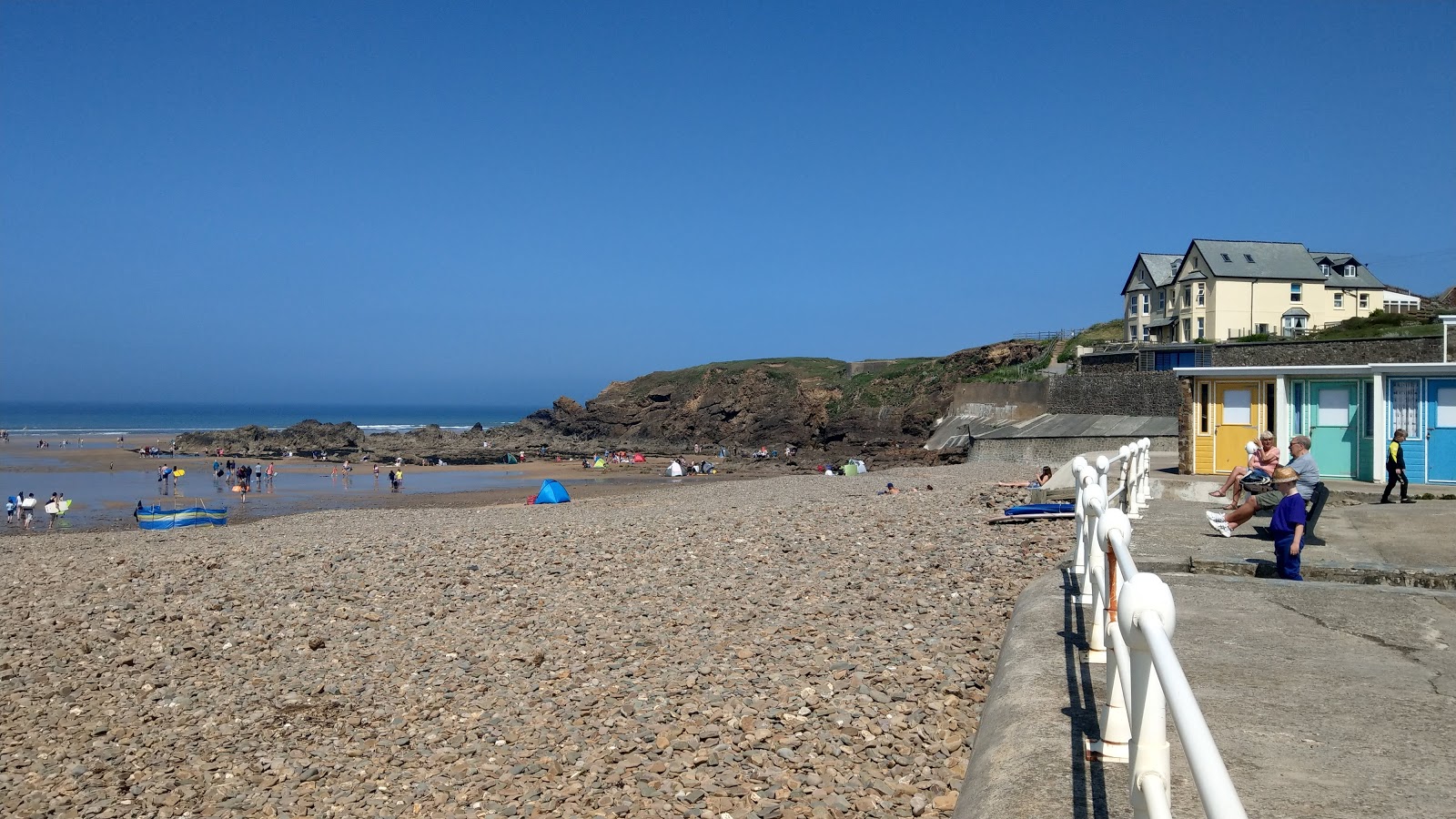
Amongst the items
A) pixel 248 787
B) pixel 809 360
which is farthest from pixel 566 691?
pixel 809 360

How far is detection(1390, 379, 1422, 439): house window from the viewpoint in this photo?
538 inches

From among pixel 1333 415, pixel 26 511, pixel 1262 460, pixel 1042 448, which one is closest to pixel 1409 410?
pixel 1333 415

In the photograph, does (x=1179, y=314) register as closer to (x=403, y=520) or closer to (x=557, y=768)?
(x=403, y=520)

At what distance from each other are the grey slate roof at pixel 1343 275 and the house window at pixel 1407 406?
46726mm

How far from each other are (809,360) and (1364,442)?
67.1 m

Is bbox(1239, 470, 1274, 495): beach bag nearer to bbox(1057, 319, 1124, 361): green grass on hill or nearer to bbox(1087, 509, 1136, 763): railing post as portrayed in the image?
bbox(1087, 509, 1136, 763): railing post

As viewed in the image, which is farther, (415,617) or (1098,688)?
(415,617)

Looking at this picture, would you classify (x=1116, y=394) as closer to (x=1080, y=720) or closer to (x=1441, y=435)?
(x=1441, y=435)

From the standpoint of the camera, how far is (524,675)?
7.65 m

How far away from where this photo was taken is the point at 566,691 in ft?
23.5

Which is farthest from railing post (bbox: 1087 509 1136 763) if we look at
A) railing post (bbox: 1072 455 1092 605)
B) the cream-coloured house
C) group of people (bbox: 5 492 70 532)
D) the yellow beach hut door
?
the cream-coloured house

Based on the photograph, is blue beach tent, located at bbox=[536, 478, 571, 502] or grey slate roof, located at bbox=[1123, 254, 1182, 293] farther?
grey slate roof, located at bbox=[1123, 254, 1182, 293]

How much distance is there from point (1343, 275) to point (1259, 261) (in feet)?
15.0

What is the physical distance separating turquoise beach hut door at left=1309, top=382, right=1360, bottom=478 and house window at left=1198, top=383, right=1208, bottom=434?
59.3 inches
